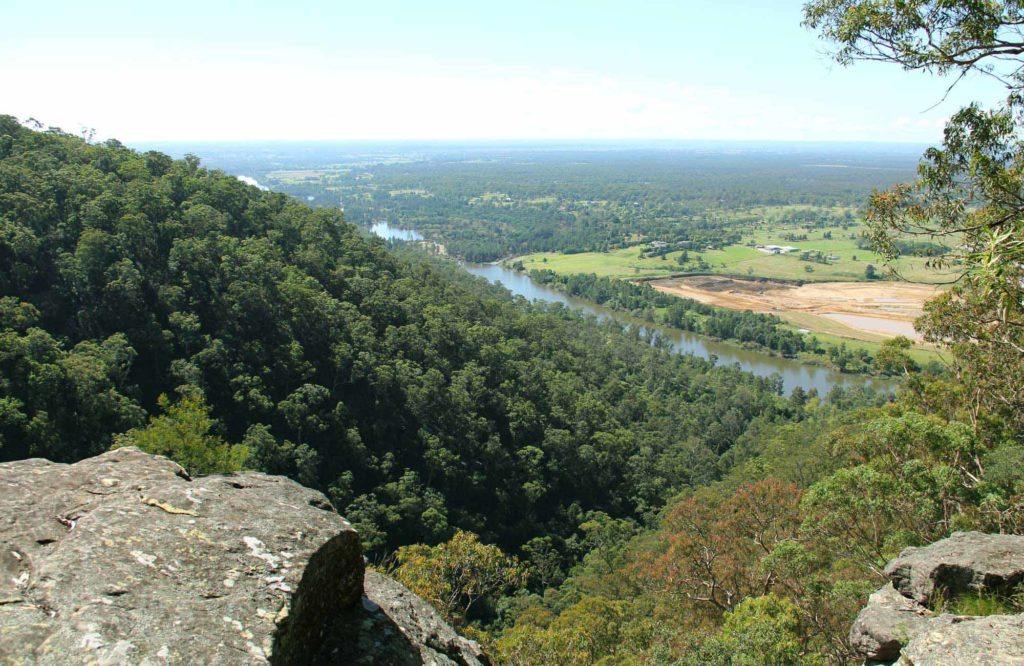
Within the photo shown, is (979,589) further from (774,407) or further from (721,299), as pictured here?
(721,299)

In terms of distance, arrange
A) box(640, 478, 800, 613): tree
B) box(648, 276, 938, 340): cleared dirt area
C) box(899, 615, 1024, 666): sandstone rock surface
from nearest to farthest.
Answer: box(899, 615, 1024, 666): sandstone rock surface < box(640, 478, 800, 613): tree < box(648, 276, 938, 340): cleared dirt area

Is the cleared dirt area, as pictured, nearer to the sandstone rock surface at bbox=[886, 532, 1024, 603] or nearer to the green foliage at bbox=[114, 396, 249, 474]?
the sandstone rock surface at bbox=[886, 532, 1024, 603]

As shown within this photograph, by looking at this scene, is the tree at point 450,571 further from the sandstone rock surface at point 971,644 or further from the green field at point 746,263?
the green field at point 746,263

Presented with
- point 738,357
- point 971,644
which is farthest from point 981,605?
point 738,357

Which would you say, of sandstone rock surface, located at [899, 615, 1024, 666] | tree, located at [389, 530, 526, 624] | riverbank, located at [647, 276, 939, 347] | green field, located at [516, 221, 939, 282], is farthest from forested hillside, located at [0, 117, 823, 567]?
green field, located at [516, 221, 939, 282]

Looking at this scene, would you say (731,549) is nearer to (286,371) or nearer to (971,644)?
(971,644)
